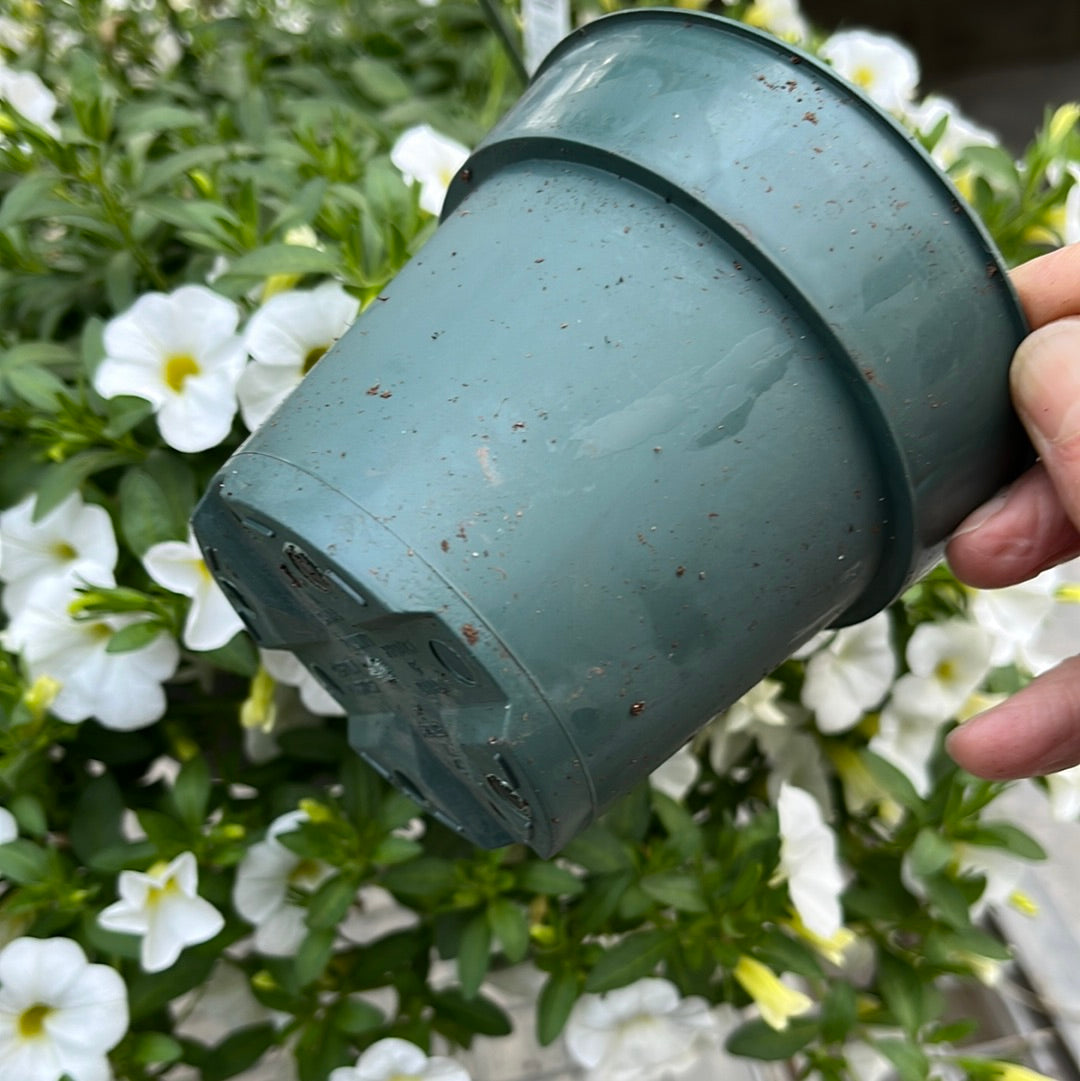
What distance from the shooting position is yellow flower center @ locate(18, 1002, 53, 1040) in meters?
0.63

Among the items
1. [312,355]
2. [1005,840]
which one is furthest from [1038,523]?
[312,355]

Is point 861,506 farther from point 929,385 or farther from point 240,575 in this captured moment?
point 240,575

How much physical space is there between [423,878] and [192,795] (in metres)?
0.18

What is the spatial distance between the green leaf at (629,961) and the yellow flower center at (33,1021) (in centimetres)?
37

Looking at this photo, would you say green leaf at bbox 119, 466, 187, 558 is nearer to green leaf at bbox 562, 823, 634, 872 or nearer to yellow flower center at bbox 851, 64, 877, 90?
green leaf at bbox 562, 823, 634, 872

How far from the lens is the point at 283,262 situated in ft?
2.23

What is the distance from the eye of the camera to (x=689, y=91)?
0.43m

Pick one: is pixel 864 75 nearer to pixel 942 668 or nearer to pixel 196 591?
pixel 942 668

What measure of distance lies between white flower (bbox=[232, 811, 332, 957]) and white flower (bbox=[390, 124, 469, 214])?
0.48 m

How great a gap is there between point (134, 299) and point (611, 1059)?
2.33 ft

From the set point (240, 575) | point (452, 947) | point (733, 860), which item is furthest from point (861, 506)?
point (452, 947)

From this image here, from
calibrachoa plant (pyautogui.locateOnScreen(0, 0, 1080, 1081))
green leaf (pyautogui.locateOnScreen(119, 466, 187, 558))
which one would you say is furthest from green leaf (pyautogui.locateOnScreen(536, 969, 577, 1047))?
green leaf (pyautogui.locateOnScreen(119, 466, 187, 558))

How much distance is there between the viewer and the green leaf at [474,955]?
720 millimetres

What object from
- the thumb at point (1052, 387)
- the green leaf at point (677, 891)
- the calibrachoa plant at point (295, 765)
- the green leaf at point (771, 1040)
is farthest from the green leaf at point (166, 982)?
the thumb at point (1052, 387)
